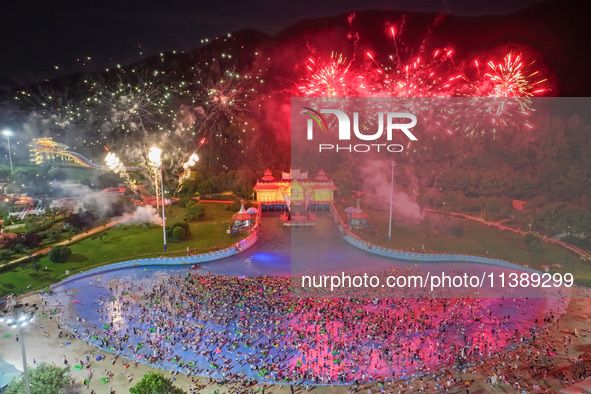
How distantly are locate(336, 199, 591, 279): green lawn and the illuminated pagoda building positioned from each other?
885cm

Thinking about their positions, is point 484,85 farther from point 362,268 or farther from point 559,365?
point 559,365

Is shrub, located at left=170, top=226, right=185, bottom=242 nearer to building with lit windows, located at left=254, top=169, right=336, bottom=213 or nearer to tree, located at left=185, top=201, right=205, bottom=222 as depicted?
tree, located at left=185, top=201, right=205, bottom=222

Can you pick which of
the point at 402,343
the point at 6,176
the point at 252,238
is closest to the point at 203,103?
the point at 6,176

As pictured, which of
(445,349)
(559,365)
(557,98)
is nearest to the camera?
(559,365)

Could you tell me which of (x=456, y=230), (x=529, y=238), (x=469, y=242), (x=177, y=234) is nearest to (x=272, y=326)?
(x=177, y=234)

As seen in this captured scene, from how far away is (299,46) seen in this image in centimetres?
7081

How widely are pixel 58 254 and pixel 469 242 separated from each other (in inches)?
1386

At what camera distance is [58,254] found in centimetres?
3388

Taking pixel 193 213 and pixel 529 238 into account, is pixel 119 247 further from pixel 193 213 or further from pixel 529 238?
pixel 529 238

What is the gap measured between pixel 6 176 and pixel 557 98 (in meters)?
68.7

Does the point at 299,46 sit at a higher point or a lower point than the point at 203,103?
higher

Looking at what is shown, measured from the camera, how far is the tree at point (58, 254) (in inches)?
1331

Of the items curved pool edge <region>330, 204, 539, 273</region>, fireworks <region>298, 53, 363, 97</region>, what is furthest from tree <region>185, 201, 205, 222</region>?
curved pool edge <region>330, 204, 539, 273</region>

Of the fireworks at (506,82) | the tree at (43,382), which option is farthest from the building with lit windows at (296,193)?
the tree at (43,382)
